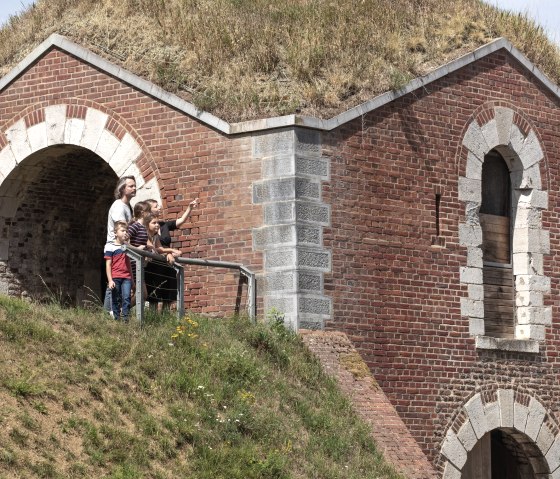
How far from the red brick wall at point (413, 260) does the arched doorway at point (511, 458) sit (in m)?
0.68

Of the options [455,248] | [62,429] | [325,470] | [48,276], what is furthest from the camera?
[48,276]

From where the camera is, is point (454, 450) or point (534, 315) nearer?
point (454, 450)

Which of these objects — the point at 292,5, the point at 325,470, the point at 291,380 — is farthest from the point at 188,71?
the point at 325,470

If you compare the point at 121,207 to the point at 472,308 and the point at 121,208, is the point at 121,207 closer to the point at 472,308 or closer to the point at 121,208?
the point at 121,208

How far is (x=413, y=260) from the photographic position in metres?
19.4

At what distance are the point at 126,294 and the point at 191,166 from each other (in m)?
2.86

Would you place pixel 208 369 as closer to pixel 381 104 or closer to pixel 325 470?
pixel 325 470

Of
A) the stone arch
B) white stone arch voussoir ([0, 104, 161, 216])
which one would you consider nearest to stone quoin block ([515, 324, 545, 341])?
the stone arch

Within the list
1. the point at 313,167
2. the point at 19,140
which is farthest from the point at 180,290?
the point at 19,140

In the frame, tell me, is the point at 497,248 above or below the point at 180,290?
above

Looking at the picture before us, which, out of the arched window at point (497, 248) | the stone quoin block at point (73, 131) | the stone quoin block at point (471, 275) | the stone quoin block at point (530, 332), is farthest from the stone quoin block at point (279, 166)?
the stone quoin block at point (530, 332)

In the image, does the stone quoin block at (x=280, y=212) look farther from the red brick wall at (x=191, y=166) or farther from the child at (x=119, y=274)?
the child at (x=119, y=274)

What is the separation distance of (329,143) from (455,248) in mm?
2533

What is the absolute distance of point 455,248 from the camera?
1992 cm
